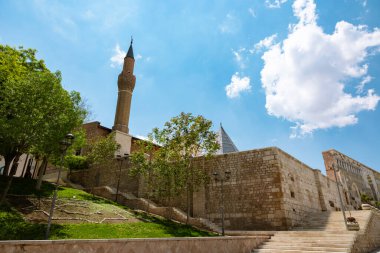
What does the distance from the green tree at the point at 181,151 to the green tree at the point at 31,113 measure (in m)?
5.04

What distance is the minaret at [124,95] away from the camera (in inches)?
1123

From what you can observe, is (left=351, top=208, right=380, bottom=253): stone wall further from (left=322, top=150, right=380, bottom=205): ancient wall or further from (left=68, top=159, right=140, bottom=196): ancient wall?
(left=68, top=159, right=140, bottom=196): ancient wall

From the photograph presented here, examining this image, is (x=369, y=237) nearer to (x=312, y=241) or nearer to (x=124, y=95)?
(x=312, y=241)

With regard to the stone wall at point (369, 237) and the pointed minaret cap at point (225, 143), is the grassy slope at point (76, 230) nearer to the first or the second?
the stone wall at point (369, 237)

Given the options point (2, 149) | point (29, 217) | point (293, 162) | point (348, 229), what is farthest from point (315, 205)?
point (2, 149)

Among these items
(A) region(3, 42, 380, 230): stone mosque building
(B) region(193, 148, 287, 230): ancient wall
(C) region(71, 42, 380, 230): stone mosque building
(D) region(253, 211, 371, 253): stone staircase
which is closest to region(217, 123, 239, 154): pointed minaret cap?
(A) region(3, 42, 380, 230): stone mosque building

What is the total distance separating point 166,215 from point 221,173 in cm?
416

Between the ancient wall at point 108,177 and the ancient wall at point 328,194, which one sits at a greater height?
the ancient wall at point 108,177

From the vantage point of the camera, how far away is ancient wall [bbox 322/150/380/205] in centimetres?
2701

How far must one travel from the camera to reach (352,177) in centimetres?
3256

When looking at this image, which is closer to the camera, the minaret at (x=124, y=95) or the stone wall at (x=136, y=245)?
the stone wall at (x=136, y=245)

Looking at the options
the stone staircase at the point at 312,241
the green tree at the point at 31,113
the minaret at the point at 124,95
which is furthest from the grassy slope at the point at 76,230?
the minaret at the point at 124,95

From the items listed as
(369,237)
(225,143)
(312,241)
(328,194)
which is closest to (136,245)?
(312,241)

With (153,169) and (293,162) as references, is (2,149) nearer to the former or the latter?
(153,169)
